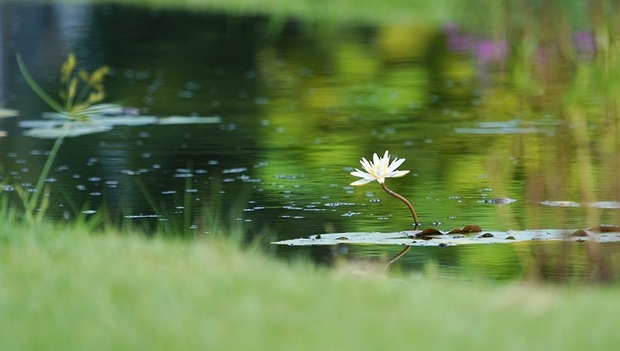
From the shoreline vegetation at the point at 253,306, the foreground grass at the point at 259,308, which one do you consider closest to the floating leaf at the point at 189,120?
the shoreline vegetation at the point at 253,306

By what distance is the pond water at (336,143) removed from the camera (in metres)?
8.23

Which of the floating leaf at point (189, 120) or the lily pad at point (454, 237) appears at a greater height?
the floating leaf at point (189, 120)

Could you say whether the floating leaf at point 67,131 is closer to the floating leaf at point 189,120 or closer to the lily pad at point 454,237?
the floating leaf at point 189,120

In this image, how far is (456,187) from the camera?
9.12 metres

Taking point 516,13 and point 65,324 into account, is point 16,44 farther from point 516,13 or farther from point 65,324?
point 65,324

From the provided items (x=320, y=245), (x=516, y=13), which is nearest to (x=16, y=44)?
(x=516, y=13)

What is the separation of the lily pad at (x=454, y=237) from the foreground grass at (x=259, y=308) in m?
1.15

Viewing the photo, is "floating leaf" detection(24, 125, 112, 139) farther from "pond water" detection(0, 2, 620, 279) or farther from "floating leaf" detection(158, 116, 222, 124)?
"floating leaf" detection(158, 116, 222, 124)

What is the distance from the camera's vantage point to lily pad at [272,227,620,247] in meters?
7.33

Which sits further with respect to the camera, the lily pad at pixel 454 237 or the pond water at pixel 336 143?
the pond water at pixel 336 143

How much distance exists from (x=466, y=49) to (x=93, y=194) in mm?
10781

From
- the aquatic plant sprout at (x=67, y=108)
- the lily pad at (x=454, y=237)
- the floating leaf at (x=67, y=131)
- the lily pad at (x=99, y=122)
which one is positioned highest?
the lily pad at (x=99, y=122)

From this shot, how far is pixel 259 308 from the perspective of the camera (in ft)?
17.1

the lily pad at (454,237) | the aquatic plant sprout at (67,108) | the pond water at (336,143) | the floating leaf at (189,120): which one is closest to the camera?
the aquatic plant sprout at (67,108)
